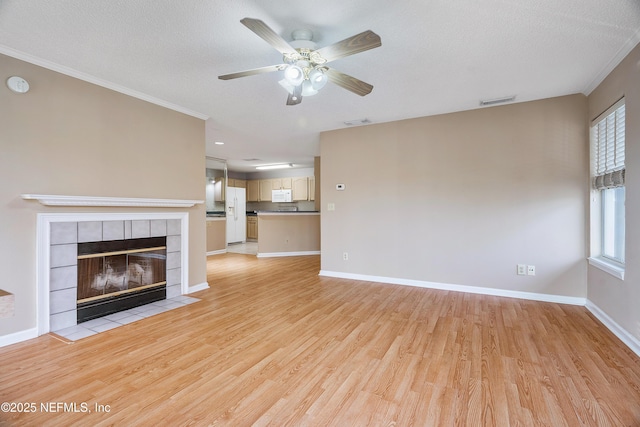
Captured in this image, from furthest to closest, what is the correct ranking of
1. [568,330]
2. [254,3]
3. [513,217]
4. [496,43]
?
[513,217] < [568,330] < [496,43] < [254,3]

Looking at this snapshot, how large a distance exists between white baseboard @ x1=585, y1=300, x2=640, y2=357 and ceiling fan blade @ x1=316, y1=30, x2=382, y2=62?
9.80 ft

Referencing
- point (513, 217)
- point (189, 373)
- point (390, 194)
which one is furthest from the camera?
point (390, 194)

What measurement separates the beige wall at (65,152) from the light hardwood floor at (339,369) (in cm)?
86

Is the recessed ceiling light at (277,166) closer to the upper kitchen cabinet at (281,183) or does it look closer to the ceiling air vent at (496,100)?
the upper kitchen cabinet at (281,183)

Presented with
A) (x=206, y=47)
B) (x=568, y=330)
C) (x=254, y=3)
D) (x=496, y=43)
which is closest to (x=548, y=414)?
(x=568, y=330)

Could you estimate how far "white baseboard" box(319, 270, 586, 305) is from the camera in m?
3.47

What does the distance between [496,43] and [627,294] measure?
7.71 ft

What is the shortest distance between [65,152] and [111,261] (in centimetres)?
117

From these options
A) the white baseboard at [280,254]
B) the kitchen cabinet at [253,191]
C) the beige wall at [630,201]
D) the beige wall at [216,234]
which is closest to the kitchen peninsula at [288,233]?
the white baseboard at [280,254]

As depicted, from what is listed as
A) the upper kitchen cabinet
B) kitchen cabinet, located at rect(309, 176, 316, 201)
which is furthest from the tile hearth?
the upper kitchen cabinet

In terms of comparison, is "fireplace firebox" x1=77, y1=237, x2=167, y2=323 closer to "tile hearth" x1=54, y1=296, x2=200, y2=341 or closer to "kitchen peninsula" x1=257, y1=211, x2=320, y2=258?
"tile hearth" x1=54, y1=296, x2=200, y2=341

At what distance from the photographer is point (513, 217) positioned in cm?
369

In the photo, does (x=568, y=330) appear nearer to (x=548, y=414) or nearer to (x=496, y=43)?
(x=548, y=414)

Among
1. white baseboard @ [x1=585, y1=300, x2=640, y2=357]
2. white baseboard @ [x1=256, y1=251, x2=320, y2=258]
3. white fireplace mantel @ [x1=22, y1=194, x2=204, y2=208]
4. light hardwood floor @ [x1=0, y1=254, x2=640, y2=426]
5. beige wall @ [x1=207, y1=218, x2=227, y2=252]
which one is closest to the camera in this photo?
light hardwood floor @ [x1=0, y1=254, x2=640, y2=426]
